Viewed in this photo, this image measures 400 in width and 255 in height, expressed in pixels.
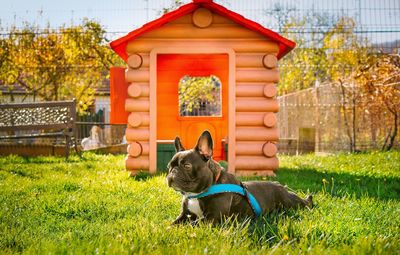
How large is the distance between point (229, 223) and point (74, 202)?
2.36 meters

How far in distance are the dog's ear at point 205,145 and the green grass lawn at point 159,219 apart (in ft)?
1.94

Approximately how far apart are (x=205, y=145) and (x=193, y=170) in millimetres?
227

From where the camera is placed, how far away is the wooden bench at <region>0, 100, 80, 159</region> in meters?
12.3

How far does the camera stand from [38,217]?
4.97 metres

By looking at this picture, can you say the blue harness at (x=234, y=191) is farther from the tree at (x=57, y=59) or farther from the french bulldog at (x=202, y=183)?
the tree at (x=57, y=59)

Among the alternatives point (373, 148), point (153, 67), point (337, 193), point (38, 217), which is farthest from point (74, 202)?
point (373, 148)

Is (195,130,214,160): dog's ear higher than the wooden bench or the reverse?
the reverse

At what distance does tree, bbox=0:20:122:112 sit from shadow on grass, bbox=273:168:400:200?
10.7 metres

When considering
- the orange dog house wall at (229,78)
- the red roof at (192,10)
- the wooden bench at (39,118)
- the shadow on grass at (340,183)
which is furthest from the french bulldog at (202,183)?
the wooden bench at (39,118)

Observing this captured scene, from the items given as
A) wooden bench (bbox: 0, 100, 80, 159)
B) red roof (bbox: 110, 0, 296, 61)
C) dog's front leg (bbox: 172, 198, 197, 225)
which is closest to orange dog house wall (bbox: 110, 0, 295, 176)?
red roof (bbox: 110, 0, 296, 61)

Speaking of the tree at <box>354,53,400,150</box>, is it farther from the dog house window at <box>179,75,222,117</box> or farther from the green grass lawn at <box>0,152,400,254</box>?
the green grass lawn at <box>0,152,400,254</box>

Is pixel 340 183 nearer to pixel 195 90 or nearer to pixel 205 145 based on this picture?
pixel 205 145

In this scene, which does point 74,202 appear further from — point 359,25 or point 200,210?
point 359,25

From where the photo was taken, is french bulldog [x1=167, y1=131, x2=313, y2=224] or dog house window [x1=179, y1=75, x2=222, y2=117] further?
dog house window [x1=179, y1=75, x2=222, y2=117]
